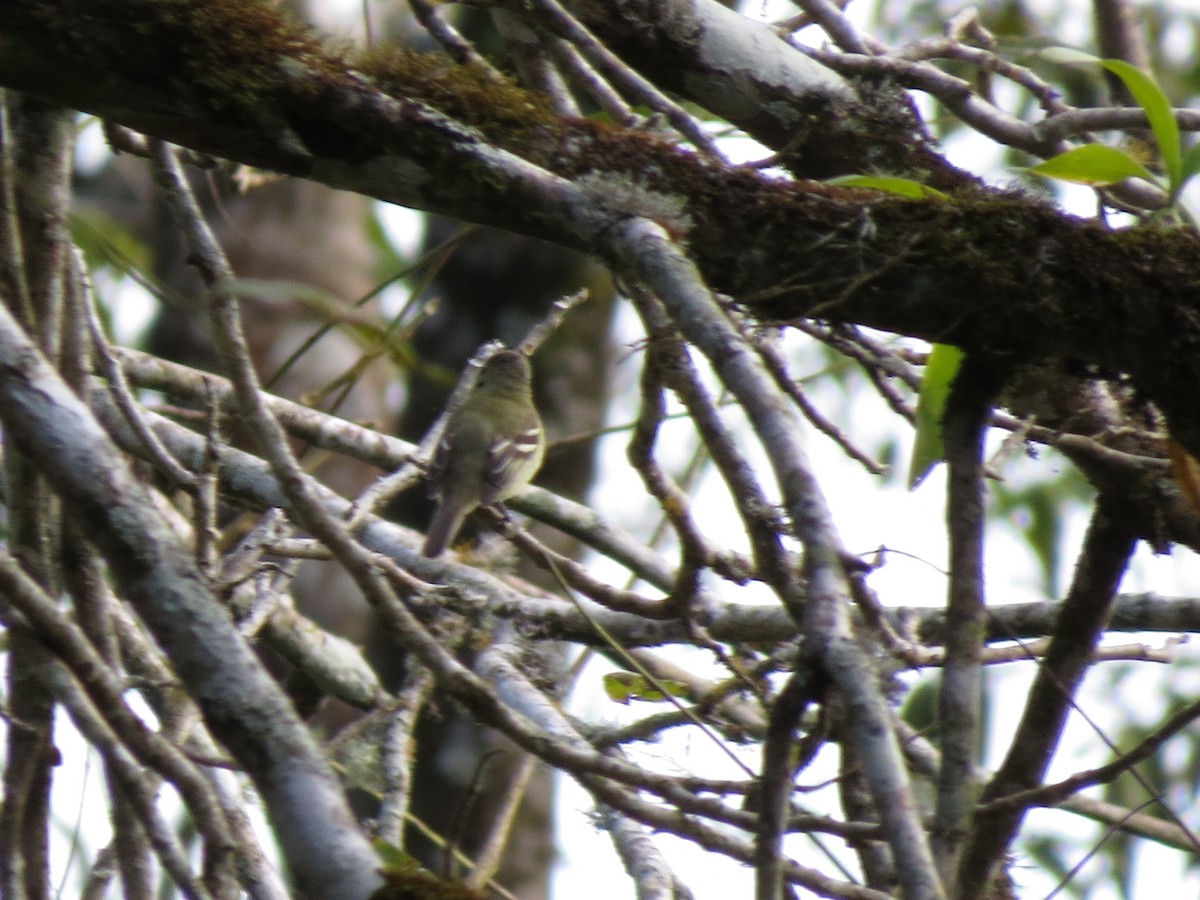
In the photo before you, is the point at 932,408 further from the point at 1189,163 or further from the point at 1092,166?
the point at 1189,163

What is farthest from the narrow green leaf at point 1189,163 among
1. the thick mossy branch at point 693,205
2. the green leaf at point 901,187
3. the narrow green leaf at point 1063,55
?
the narrow green leaf at point 1063,55

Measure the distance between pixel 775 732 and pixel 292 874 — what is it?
2.14 ft

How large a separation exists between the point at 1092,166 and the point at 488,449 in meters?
4.06

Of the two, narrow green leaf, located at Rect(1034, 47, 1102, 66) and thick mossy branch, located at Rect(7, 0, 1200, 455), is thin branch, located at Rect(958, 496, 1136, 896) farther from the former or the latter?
narrow green leaf, located at Rect(1034, 47, 1102, 66)

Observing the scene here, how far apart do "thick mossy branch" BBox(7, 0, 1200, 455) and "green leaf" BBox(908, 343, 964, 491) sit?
0.16 m

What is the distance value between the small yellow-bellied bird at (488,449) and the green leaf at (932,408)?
227 cm

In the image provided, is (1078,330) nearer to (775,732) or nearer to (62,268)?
(775,732)

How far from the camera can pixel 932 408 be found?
9.37ft

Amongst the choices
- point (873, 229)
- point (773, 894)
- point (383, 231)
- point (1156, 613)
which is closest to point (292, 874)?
point (773, 894)

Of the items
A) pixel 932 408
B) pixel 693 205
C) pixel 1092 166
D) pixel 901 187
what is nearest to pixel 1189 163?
pixel 1092 166

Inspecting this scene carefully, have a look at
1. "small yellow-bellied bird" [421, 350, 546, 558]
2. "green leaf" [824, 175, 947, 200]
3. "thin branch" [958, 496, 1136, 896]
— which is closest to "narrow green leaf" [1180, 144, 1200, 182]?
"green leaf" [824, 175, 947, 200]

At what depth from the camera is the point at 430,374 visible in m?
1.74

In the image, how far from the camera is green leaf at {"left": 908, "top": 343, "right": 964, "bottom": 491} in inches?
108

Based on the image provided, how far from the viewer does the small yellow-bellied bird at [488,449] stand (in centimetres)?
587
